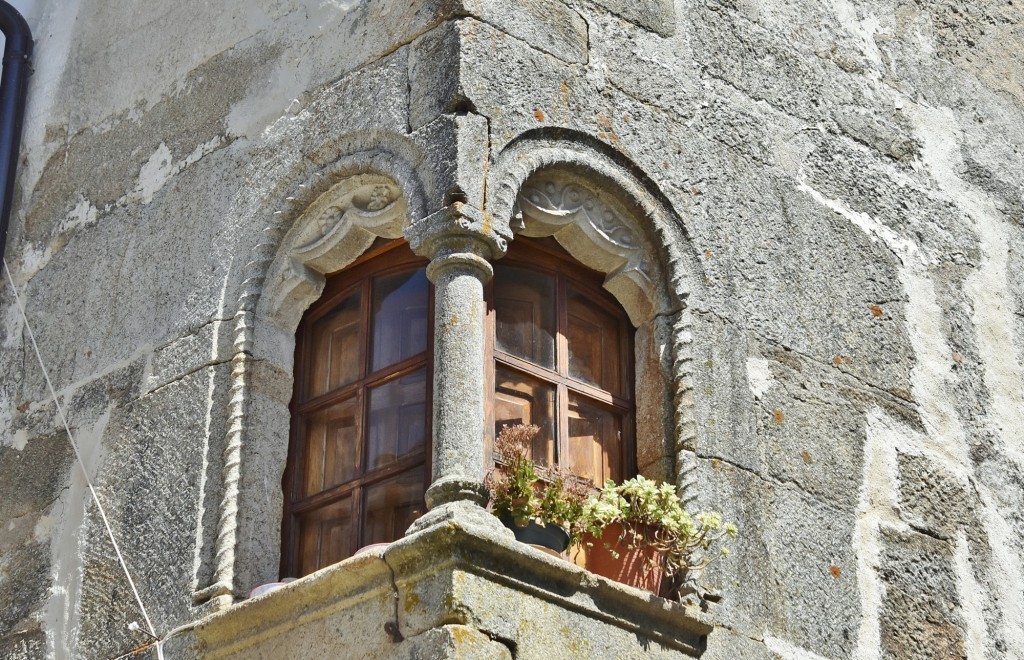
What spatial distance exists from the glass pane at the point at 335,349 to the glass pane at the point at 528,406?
495mm

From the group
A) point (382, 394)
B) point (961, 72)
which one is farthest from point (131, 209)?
point (961, 72)

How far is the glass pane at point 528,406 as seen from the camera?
15.9 ft

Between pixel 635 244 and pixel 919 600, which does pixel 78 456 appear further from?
pixel 919 600

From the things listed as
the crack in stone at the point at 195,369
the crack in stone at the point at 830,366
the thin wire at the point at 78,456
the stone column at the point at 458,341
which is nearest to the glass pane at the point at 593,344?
the crack in stone at the point at 830,366

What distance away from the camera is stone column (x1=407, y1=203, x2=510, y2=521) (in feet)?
14.5

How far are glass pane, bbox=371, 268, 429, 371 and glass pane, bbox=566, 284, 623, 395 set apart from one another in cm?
47

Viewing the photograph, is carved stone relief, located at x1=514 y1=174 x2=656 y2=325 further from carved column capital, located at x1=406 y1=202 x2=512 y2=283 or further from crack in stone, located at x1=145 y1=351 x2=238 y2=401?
crack in stone, located at x1=145 y1=351 x2=238 y2=401

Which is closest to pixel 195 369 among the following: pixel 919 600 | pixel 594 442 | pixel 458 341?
pixel 458 341

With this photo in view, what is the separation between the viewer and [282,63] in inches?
220

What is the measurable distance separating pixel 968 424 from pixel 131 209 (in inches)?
119

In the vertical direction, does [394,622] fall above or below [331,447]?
below

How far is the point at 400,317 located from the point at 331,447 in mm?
451

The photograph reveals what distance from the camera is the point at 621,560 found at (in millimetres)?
4762

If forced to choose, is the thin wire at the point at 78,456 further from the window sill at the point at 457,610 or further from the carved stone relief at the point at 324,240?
the carved stone relief at the point at 324,240
